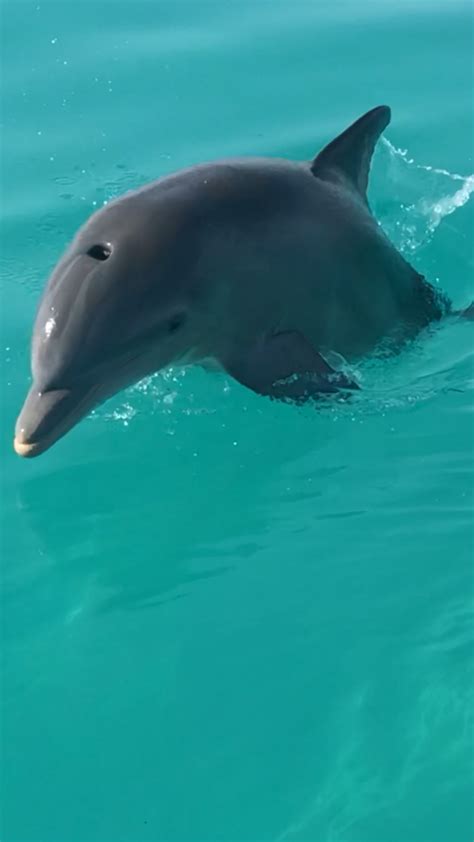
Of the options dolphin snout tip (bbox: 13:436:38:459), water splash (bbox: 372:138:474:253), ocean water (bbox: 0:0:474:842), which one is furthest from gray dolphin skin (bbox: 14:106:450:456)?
Result: water splash (bbox: 372:138:474:253)

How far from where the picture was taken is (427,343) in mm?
A: 7449

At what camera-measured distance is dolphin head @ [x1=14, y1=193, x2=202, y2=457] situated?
520cm

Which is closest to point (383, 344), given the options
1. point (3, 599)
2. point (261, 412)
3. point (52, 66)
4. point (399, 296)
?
point (399, 296)

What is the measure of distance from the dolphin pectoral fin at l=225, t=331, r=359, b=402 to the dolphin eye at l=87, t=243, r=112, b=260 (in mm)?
1091

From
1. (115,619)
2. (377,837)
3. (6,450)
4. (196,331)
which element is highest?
(196,331)

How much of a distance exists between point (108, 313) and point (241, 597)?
1426 mm

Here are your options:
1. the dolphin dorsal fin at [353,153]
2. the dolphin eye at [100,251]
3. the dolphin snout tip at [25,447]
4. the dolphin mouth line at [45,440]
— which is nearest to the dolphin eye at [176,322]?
the dolphin eye at [100,251]

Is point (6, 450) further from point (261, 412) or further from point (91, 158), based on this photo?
point (91, 158)

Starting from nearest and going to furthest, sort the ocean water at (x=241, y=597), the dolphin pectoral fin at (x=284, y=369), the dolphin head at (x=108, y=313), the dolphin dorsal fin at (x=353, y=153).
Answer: the ocean water at (x=241, y=597), the dolphin head at (x=108, y=313), the dolphin pectoral fin at (x=284, y=369), the dolphin dorsal fin at (x=353, y=153)

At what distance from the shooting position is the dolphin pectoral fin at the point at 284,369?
20.6ft

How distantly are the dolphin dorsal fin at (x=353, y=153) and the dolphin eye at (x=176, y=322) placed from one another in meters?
1.34

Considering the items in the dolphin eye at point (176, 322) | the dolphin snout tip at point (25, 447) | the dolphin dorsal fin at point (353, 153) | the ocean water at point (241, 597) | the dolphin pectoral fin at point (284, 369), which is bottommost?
the ocean water at point (241, 597)

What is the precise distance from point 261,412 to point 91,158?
12.5 ft

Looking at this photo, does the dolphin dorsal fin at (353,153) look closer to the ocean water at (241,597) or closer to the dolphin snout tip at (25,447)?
the ocean water at (241,597)
